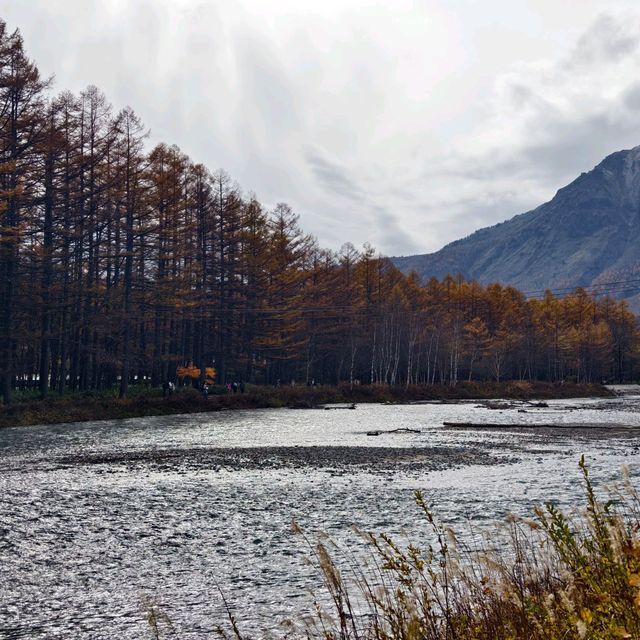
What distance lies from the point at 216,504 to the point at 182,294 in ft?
143

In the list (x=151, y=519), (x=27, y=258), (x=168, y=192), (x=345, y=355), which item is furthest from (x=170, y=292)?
(x=151, y=519)

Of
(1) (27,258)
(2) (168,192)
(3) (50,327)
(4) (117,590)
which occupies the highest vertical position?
(2) (168,192)

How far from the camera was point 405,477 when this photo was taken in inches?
748

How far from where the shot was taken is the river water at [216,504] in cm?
885

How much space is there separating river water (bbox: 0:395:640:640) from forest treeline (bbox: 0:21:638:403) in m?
15.2

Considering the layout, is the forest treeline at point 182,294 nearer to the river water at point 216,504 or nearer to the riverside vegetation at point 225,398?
the riverside vegetation at point 225,398

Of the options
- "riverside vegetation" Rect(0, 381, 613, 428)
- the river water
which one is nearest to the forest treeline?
"riverside vegetation" Rect(0, 381, 613, 428)

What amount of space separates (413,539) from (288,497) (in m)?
5.08

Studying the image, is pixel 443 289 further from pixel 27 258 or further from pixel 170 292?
pixel 27 258

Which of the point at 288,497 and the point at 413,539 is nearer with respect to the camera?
the point at 413,539

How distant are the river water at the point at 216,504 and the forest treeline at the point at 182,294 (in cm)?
1515

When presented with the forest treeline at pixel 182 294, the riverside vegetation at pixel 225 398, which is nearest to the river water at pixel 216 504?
the riverside vegetation at pixel 225 398

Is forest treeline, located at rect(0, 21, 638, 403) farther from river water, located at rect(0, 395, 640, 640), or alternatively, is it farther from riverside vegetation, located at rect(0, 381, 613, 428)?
river water, located at rect(0, 395, 640, 640)

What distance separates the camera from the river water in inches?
348
